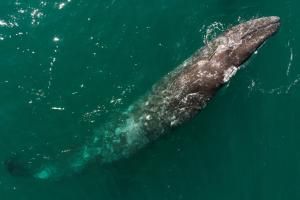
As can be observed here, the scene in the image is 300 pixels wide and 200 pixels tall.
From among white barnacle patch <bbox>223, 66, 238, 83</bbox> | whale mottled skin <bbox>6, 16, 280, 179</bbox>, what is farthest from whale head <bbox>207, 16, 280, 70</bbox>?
white barnacle patch <bbox>223, 66, 238, 83</bbox>

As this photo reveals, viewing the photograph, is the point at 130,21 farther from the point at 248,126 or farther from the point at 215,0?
the point at 248,126

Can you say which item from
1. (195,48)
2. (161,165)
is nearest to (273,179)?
(161,165)

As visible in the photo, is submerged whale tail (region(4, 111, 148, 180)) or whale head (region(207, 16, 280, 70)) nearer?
whale head (region(207, 16, 280, 70))

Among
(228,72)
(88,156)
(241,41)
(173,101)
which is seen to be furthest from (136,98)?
(241,41)

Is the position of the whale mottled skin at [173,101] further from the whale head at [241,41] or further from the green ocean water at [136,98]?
the green ocean water at [136,98]

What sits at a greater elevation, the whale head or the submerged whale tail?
the whale head

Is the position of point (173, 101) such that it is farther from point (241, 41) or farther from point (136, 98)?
point (241, 41)

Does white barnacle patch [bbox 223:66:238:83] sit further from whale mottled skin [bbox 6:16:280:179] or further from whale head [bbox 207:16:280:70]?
whale head [bbox 207:16:280:70]
